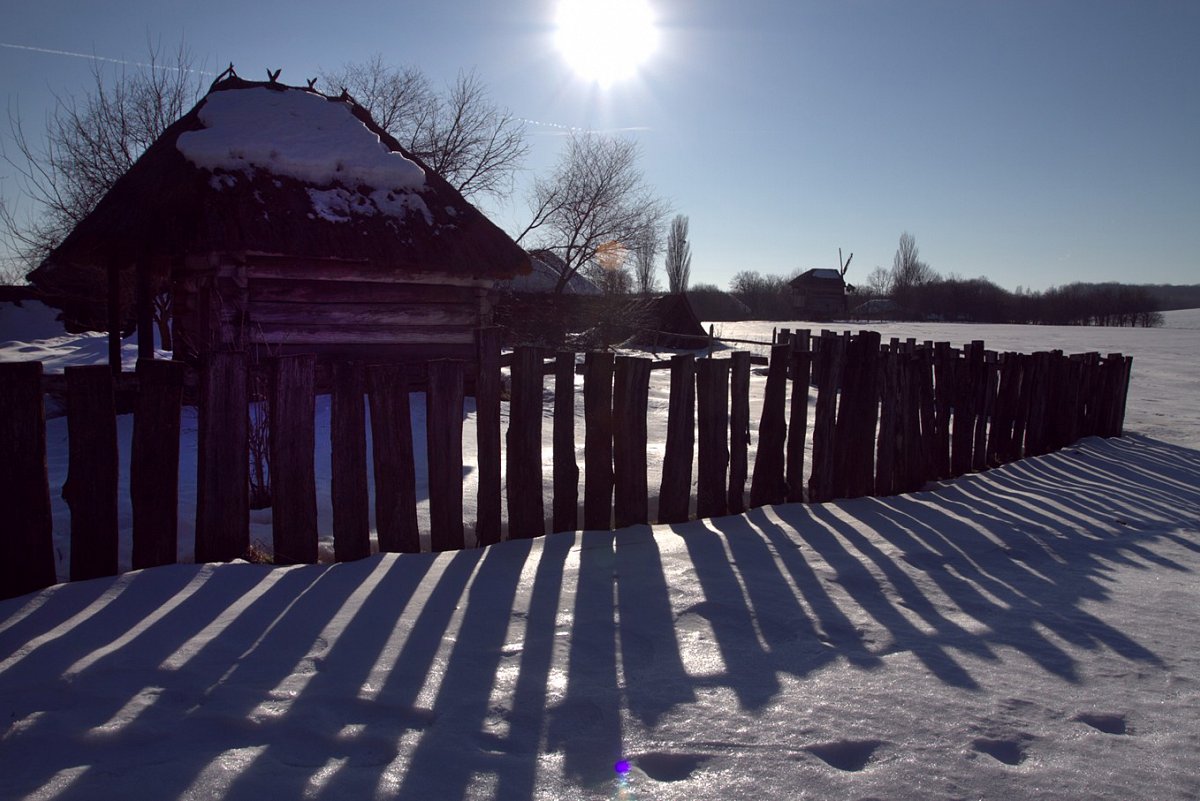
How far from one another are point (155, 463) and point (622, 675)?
243 cm

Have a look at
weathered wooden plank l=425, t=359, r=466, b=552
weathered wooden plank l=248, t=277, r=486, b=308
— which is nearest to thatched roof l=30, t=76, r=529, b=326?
weathered wooden plank l=248, t=277, r=486, b=308

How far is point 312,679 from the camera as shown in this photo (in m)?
2.59

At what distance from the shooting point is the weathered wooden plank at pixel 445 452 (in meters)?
4.11

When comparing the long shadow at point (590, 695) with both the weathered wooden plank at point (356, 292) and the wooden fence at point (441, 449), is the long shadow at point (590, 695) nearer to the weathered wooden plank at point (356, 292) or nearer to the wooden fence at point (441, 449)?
the wooden fence at point (441, 449)

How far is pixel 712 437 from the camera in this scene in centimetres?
507

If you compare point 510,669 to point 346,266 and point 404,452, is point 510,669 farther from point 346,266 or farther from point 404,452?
point 346,266

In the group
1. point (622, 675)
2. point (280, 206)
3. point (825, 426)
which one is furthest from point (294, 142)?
point (622, 675)

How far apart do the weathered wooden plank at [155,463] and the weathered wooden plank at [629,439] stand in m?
2.36

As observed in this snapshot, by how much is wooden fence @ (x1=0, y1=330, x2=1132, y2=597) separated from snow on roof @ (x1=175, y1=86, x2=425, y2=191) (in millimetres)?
5740

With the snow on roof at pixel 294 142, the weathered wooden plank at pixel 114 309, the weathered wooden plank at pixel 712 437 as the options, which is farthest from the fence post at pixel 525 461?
the weathered wooden plank at pixel 114 309

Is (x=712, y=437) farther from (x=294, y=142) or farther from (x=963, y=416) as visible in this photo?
(x=294, y=142)

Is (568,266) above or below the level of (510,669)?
above

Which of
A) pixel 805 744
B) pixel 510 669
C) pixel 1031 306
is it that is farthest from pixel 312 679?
pixel 1031 306

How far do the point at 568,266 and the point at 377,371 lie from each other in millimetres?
22561
